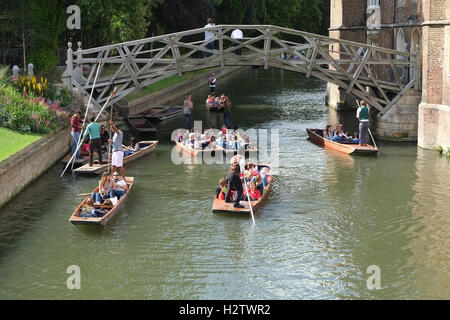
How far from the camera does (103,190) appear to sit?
17.2 metres

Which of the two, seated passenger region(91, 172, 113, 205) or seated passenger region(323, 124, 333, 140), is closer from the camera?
seated passenger region(91, 172, 113, 205)

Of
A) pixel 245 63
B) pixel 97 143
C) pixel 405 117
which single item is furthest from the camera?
pixel 245 63

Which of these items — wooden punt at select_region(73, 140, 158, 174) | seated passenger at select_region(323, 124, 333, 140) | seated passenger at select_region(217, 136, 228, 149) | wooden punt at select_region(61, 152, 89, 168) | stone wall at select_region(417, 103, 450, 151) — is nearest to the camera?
wooden punt at select_region(73, 140, 158, 174)

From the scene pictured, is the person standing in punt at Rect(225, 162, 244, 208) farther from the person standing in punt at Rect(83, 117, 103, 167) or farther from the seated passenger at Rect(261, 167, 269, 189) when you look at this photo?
the person standing in punt at Rect(83, 117, 103, 167)

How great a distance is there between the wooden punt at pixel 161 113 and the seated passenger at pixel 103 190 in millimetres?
14381

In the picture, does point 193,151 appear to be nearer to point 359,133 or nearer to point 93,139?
point 93,139

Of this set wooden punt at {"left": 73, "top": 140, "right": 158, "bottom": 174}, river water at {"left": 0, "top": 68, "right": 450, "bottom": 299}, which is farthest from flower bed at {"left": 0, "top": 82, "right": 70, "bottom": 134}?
wooden punt at {"left": 73, "top": 140, "right": 158, "bottom": 174}

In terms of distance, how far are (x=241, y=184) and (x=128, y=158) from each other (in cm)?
701

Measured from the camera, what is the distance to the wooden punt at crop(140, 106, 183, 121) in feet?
105

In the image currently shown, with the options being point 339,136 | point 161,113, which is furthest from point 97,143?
point 161,113

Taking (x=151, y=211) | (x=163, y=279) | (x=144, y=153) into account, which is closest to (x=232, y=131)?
(x=144, y=153)

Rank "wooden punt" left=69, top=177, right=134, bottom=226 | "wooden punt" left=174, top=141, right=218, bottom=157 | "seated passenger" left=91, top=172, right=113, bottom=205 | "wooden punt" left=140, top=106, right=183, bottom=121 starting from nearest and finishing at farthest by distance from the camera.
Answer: "wooden punt" left=69, top=177, right=134, bottom=226, "seated passenger" left=91, top=172, right=113, bottom=205, "wooden punt" left=174, top=141, right=218, bottom=157, "wooden punt" left=140, top=106, right=183, bottom=121

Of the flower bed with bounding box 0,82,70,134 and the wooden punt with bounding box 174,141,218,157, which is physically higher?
the flower bed with bounding box 0,82,70,134

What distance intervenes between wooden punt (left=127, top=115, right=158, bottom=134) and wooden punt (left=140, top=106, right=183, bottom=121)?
1.97 meters
